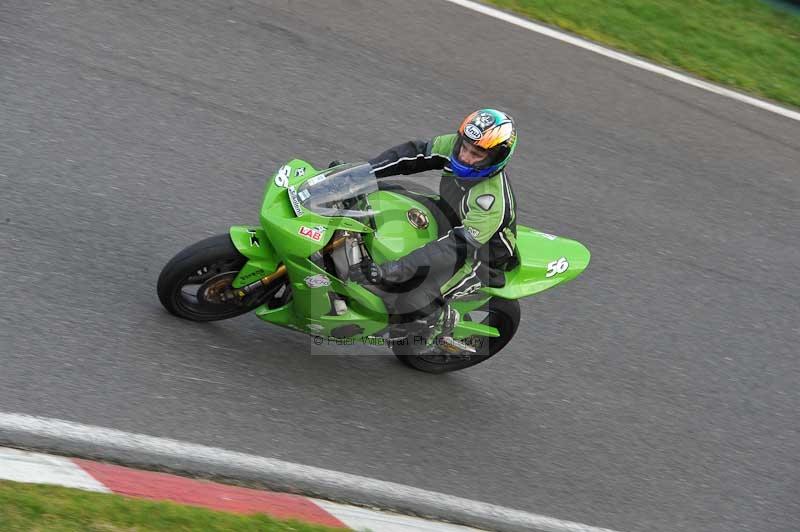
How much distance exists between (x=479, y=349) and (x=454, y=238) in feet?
3.85

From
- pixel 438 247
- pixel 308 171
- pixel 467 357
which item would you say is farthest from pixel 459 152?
pixel 467 357

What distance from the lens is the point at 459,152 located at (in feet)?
17.4

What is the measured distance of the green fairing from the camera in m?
5.29

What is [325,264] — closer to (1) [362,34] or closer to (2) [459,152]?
(2) [459,152]

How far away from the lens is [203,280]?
219 inches

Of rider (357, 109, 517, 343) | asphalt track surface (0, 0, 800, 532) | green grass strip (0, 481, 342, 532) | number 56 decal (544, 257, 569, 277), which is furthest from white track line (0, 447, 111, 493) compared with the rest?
number 56 decal (544, 257, 569, 277)

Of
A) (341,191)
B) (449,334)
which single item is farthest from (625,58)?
(341,191)

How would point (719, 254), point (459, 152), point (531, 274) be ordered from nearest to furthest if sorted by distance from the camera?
1. point (459, 152)
2. point (531, 274)
3. point (719, 254)

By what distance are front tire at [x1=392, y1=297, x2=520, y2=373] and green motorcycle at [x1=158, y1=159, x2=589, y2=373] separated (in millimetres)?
14

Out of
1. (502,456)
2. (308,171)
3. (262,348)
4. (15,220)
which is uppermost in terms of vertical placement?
(308,171)

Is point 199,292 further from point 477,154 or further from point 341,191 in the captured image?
point 477,154

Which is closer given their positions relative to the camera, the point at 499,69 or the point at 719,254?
the point at 719,254

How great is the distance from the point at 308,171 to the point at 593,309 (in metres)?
2.90

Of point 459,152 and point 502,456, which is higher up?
point 459,152
